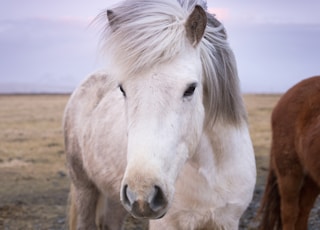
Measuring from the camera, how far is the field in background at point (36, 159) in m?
6.25

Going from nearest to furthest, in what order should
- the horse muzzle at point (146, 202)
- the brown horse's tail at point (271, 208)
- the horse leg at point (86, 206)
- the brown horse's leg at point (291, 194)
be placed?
the horse muzzle at point (146, 202), the horse leg at point (86, 206), the brown horse's leg at point (291, 194), the brown horse's tail at point (271, 208)

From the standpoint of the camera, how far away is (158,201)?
198 centimetres

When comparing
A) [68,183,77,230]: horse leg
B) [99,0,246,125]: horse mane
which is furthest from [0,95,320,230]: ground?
[99,0,246,125]: horse mane

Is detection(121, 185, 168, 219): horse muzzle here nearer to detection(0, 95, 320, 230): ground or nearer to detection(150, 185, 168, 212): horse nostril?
detection(150, 185, 168, 212): horse nostril

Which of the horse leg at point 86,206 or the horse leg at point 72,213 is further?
the horse leg at point 72,213

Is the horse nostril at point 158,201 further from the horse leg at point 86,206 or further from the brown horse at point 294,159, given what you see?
the brown horse at point 294,159

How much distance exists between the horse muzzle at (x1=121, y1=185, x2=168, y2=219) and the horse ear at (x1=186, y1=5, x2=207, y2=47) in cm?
71

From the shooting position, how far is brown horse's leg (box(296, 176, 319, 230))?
4.67 m

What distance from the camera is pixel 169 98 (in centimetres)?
206

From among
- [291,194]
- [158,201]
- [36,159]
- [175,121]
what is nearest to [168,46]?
[175,121]

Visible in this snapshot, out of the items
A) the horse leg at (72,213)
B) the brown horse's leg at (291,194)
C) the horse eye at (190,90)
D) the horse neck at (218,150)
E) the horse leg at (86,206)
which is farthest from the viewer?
the brown horse's leg at (291,194)

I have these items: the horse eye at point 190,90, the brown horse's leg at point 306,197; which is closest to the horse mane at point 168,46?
the horse eye at point 190,90

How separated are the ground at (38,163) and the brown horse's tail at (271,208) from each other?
0.19m

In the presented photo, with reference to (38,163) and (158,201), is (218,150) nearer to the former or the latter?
(158,201)
